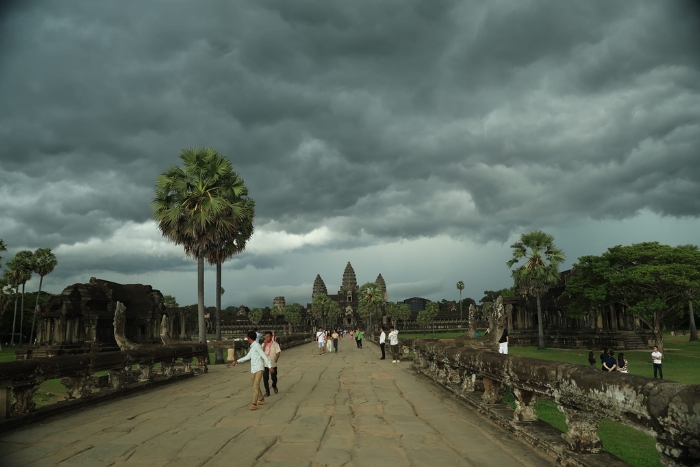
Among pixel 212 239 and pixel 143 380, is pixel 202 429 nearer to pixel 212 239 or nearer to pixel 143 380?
pixel 143 380

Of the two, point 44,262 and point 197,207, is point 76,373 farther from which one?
point 44,262

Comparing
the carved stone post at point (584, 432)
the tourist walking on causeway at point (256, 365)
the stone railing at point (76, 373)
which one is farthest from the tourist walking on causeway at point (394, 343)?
the carved stone post at point (584, 432)

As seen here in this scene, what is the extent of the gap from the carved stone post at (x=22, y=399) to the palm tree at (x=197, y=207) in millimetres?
14676

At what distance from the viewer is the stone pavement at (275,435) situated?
554 cm

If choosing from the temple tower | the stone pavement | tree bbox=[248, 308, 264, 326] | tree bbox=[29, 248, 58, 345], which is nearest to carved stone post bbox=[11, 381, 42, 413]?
the stone pavement

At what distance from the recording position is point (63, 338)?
110 ft

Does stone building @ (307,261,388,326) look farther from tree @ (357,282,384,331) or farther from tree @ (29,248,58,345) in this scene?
tree @ (29,248,58,345)

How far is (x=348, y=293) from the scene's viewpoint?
174125mm

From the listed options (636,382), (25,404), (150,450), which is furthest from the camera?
(25,404)

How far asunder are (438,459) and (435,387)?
7075mm


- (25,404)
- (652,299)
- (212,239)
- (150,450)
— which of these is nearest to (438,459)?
(150,450)

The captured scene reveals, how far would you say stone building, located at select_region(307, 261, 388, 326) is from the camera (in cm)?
16375

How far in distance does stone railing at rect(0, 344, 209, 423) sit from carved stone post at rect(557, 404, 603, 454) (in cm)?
766

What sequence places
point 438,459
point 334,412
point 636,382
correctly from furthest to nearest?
point 334,412 → point 438,459 → point 636,382
